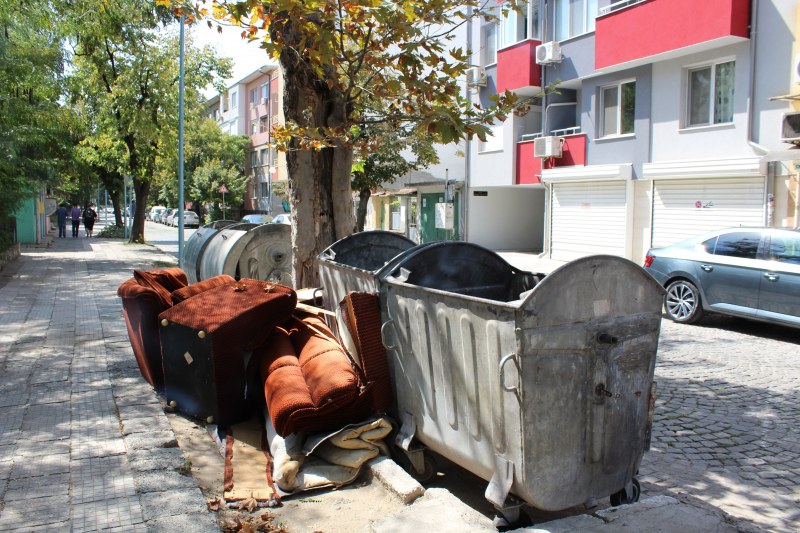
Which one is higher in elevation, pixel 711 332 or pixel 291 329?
pixel 291 329

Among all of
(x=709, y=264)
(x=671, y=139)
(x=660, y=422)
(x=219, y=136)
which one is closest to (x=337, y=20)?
(x=660, y=422)

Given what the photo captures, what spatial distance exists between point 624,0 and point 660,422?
16170 millimetres

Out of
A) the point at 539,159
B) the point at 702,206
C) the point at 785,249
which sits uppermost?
the point at 539,159

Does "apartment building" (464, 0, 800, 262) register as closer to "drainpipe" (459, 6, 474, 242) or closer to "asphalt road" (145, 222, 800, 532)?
"drainpipe" (459, 6, 474, 242)

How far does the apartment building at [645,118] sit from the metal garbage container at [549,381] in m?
8.57

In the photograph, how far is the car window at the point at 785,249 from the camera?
365 inches

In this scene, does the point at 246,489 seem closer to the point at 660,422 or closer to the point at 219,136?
the point at 660,422

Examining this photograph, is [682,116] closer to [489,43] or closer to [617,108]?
[617,108]

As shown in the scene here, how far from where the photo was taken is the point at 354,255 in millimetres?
6840

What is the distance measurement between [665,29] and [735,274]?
10008 mm

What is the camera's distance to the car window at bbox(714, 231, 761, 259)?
9.85 metres

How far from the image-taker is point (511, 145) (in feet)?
81.0

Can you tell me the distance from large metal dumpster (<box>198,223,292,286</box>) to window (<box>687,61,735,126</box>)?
40.3 ft

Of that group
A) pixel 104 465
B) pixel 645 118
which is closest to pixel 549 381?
pixel 104 465
